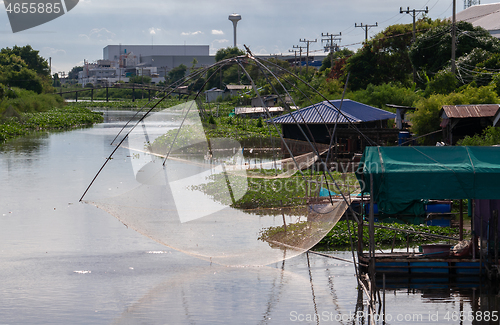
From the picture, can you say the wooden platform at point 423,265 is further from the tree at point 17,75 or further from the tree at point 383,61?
the tree at point 17,75

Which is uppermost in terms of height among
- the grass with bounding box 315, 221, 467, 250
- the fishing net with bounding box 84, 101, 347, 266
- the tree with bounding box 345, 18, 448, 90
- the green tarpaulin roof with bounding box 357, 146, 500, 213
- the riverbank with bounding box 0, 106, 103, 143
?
the tree with bounding box 345, 18, 448, 90

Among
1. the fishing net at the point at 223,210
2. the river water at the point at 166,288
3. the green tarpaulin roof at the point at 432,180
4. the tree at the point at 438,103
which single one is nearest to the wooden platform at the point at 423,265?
the river water at the point at 166,288

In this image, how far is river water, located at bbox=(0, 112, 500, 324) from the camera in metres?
10.2

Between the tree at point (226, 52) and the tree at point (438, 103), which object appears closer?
the tree at point (438, 103)

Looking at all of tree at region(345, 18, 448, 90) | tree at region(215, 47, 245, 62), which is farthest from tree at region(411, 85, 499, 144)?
tree at region(215, 47, 245, 62)

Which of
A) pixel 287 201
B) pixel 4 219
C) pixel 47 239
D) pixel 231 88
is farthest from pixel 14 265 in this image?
pixel 231 88

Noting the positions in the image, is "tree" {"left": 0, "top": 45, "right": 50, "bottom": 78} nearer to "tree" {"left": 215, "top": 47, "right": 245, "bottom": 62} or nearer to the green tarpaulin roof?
"tree" {"left": 215, "top": 47, "right": 245, "bottom": 62}

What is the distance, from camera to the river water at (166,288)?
1018 centimetres

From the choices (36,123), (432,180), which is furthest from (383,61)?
(432,180)

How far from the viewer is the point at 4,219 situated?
17.2 meters

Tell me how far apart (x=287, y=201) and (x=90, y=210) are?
7172 millimetres

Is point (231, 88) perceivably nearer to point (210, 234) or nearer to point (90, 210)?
point (90, 210)

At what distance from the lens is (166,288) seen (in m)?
11.6

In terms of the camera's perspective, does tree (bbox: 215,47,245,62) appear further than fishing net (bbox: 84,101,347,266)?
Yes
